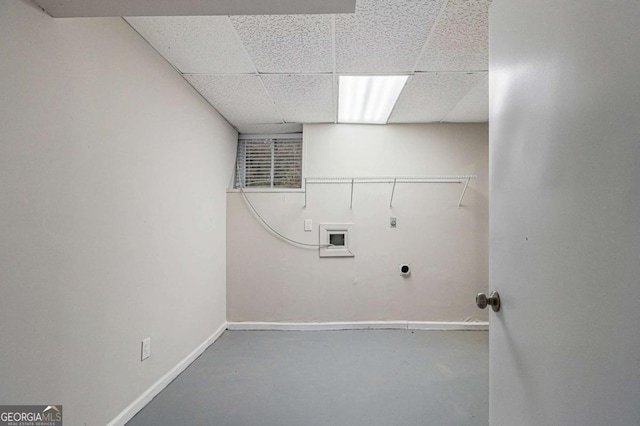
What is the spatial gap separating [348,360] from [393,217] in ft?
4.73

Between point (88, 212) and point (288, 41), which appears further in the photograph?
point (288, 41)

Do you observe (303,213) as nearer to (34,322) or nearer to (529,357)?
(34,322)

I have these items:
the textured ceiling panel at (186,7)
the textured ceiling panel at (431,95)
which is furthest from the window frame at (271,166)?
the textured ceiling panel at (186,7)

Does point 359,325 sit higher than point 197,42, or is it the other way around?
point 197,42

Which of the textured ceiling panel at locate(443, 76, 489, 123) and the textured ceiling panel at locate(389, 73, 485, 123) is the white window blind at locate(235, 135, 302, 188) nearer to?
the textured ceiling panel at locate(389, 73, 485, 123)

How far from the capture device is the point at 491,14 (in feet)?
3.11

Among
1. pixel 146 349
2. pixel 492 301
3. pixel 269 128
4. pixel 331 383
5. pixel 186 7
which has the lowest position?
pixel 331 383

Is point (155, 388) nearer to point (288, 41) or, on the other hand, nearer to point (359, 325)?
point (359, 325)

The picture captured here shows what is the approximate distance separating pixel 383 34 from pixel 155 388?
2.48 metres

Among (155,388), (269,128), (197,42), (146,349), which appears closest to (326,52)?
(197,42)

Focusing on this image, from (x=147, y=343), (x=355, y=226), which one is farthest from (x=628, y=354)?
(x=355, y=226)

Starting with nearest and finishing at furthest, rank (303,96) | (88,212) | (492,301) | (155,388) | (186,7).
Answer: (492,301), (186,7), (88,212), (155,388), (303,96)

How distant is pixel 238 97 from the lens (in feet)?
7.94

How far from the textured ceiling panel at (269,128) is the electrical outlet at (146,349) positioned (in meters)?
2.17
